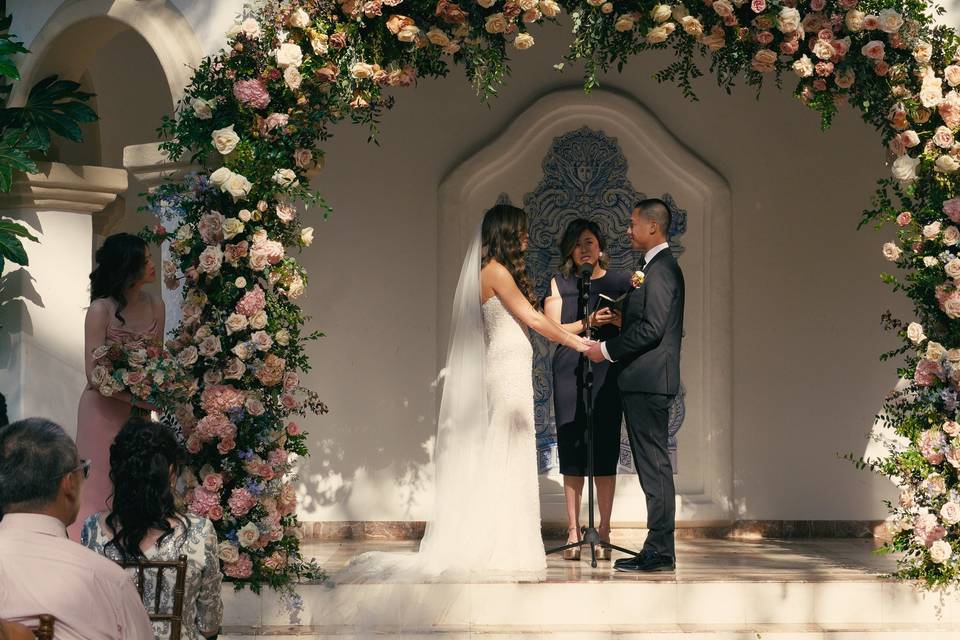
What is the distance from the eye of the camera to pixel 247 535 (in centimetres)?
698

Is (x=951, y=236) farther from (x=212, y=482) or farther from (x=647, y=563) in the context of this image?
(x=212, y=482)

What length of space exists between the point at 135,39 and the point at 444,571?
527 cm

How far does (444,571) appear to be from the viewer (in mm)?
7449

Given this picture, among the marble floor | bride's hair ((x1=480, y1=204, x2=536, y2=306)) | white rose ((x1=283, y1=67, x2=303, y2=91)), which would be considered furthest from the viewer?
bride's hair ((x1=480, y1=204, x2=536, y2=306))

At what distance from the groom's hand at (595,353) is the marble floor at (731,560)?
1208 mm

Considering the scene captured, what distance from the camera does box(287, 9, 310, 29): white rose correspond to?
23.1ft

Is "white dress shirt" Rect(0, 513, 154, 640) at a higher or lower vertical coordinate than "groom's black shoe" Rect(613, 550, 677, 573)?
higher

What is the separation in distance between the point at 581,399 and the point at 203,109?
9.51ft

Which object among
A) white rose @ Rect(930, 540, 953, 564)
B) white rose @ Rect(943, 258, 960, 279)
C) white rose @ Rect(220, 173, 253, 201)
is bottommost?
white rose @ Rect(930, 540, 953, 564)

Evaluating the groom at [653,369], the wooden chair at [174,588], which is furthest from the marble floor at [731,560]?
the wooden chair at [174,588]

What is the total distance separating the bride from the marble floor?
40cm

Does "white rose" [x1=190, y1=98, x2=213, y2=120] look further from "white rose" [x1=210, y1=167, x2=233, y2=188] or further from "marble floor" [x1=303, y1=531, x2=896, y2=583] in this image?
"marble floor" [x1=303, y1=531, x2=896, y2=583]

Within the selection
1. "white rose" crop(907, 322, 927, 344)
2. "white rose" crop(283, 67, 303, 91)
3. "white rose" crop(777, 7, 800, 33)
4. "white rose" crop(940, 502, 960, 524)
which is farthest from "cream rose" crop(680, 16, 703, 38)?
"white rose" crop(940, 502, 960, 524)

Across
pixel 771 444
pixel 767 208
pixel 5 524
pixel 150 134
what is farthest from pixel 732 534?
pixel 5 524
